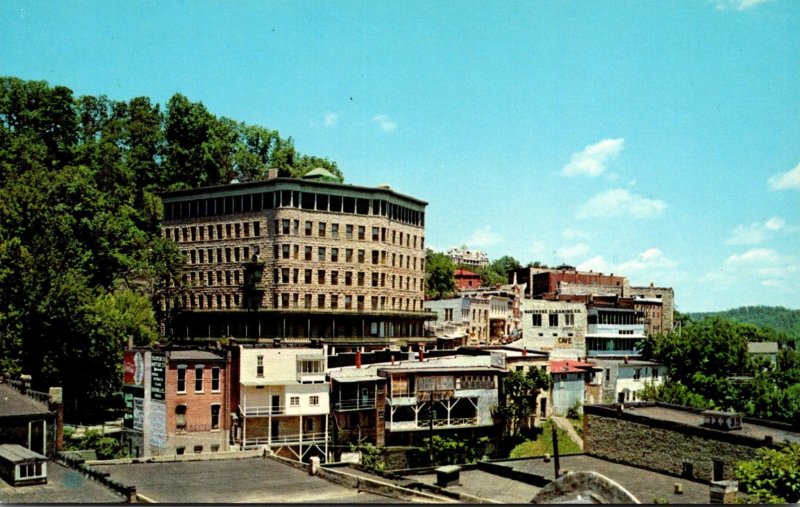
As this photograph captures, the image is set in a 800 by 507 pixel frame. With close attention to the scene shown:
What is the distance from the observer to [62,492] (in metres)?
21.3

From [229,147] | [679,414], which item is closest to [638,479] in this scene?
[679,414]

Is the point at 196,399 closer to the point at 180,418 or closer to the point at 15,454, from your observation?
the point at 180,418

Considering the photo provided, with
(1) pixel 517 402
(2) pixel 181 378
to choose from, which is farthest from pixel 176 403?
(1) pixel 517 402

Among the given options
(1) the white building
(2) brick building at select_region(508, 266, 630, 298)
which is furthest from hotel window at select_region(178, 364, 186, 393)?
(2) brick building at select_region(508, 266, 630, 298)

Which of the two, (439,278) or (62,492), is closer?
(62,492)

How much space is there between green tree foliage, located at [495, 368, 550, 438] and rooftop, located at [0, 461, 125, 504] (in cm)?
2563

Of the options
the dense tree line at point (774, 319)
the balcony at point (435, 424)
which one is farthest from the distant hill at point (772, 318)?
the balcony at point (435, 424)

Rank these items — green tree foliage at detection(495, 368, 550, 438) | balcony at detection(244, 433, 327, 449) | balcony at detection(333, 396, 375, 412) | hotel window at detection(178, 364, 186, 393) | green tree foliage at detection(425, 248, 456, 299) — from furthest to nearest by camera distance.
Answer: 1. green tree foliage at detection(425, 248, 456, 299)
2. green tree foliage at detection(495, 368, 550, 438)
3. balcony at detection(333, 396, 375, 412)
4. balcony at detection(244, 433, 327, 449)
5. hotel window at detection(178, 364, 186, 393)

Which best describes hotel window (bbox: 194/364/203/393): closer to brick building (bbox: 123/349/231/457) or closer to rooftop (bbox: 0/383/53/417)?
brick building (bbox: 123/349/231/457)

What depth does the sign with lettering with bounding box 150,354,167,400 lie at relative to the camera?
37.1 metres

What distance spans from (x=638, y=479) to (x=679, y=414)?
680 centimetres

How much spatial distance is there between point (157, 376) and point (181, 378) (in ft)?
3.66

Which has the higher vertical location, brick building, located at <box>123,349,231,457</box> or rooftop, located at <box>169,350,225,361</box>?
rooftop, located at <box>169,350,225,361</box>

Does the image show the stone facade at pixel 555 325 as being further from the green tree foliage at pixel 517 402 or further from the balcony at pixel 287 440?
the balcony at pixel 287 440
